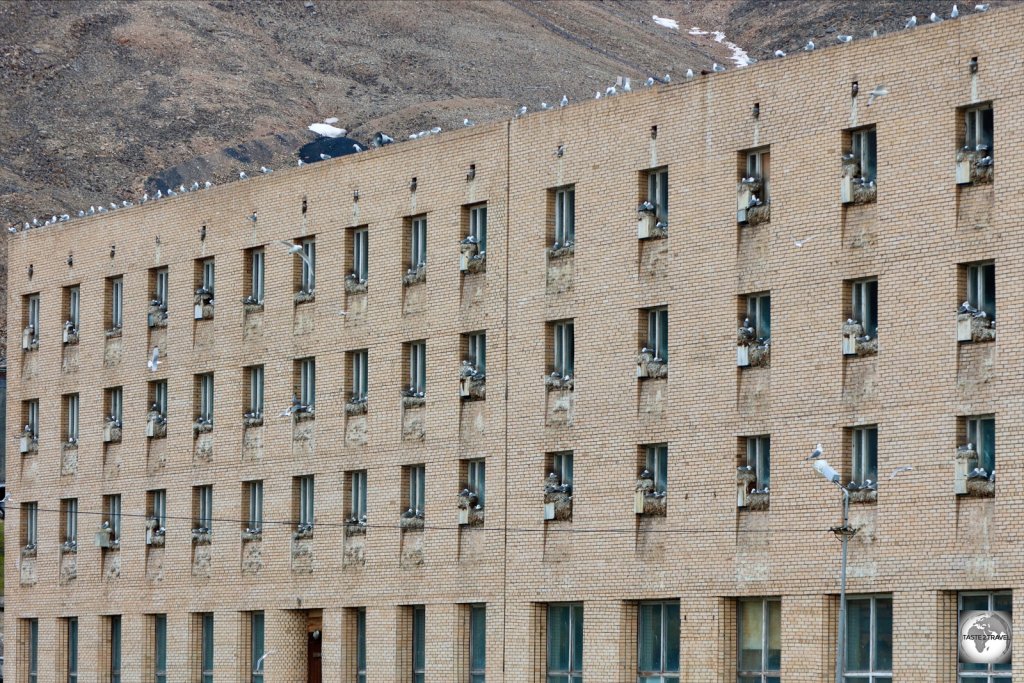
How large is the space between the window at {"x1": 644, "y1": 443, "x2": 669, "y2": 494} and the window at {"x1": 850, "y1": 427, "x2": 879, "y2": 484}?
5.13 m

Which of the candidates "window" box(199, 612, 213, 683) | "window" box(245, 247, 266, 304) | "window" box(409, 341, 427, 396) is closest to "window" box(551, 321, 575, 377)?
"window" box(409, 341, 427, 396)

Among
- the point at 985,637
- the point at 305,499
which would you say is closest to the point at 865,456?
the point at 985,637

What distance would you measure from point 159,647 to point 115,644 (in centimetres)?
204

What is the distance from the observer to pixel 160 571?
6341 cm

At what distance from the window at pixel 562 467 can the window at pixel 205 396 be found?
12841 millimetres

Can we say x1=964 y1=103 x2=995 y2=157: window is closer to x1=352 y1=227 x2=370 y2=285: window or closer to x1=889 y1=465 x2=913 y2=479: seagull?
x1=889 y1=465 x2=913 y2=479: seagull

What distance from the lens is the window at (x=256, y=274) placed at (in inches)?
2410

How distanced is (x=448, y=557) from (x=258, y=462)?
7.63 metres

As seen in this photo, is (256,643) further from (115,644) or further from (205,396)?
(205,396)

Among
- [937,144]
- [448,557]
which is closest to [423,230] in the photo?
[448,557]

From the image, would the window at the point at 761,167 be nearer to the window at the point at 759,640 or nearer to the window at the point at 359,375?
the window at the point at 759,640

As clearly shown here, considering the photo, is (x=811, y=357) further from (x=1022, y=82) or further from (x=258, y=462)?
(x=258, y=462)

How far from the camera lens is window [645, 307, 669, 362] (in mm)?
51125

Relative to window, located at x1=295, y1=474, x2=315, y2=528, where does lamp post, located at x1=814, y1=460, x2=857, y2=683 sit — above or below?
below
